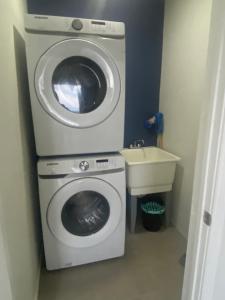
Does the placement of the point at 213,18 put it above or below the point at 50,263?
above

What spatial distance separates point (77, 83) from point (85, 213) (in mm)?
986

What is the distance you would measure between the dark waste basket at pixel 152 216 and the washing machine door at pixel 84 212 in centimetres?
60

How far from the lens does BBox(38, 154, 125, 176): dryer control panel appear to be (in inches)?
58.4

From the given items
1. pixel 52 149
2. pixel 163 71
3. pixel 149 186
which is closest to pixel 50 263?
pixel 52 149

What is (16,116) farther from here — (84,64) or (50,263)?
(50,263)

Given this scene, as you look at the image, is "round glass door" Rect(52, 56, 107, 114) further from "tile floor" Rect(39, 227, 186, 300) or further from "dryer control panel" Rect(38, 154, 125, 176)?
"tile floor" Rect(39, 227, 186, 300)

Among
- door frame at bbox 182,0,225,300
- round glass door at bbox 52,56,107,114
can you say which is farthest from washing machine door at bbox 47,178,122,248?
door frame at bbox 182,0,225,300

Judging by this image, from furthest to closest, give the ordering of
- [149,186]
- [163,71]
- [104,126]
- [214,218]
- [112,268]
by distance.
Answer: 1. [163,71]
2. [149,186]
3. [112,268]
4. [104,126]
5. [214,218]

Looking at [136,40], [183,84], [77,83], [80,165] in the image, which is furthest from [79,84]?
[136,40]

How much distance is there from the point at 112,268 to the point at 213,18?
1775 millimetres

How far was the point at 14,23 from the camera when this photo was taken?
1280mm

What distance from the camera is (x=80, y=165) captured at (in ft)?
5.02

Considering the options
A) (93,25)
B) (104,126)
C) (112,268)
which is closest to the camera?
(93,25)

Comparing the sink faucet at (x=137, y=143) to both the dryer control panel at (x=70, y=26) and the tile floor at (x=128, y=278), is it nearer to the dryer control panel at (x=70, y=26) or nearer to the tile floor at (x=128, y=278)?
the tile floor at (x=128, y=278)
